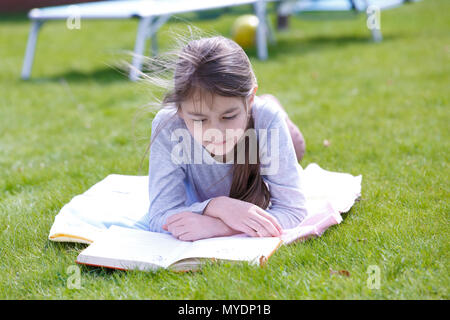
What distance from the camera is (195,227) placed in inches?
88.4

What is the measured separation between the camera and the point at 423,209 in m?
2.51

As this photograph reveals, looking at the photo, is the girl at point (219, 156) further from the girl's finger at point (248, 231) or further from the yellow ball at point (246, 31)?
the yellow ball at point (246, 31)

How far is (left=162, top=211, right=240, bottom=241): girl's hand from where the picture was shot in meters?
2.24

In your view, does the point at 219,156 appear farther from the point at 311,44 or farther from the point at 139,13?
the point at 311,44

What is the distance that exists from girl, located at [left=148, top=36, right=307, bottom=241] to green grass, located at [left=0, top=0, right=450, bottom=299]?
0.83 feet

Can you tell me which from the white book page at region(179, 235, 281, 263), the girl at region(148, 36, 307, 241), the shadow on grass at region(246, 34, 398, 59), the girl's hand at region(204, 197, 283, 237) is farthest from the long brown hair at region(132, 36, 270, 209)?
the shadow on grass at region(246, 34, 398, 59)

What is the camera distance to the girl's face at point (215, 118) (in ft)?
6.87

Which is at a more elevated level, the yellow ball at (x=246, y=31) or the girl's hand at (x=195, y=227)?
the yellow ball at (x=246, y=31)

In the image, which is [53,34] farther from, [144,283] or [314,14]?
[144,283]

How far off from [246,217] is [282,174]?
26 cm

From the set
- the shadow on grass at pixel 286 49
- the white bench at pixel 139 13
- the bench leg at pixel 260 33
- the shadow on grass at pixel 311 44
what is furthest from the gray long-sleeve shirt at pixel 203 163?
the shadow on grass at pixel 311 44

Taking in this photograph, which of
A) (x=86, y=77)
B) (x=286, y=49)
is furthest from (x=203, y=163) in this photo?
(x=286, y=49)

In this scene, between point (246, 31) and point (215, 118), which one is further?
point (246, 31)
